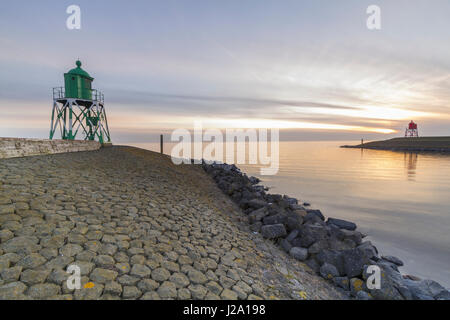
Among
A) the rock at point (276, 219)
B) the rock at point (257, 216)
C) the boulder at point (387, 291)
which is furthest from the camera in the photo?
the rock at point (257, 216)

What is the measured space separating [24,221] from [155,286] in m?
3.24

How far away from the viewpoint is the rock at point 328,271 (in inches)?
219

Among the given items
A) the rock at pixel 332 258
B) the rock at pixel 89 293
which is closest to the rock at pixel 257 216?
the rock at pixel 332 258

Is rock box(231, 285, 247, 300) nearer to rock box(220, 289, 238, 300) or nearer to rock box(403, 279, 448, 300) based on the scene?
rock box(220, 289, 238, 300)

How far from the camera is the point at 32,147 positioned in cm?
1190

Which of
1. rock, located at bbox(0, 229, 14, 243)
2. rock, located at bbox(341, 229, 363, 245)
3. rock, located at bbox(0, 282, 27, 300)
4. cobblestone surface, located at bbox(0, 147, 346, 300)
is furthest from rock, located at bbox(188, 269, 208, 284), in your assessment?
rock, located at bbox(341, 229, 363, 245)

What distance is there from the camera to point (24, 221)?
431cm

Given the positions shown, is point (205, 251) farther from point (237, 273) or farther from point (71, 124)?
point (71, 124)

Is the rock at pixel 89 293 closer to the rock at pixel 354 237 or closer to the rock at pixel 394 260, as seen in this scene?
the rock at pixel 354 237

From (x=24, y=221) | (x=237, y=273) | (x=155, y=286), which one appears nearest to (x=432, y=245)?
(x=237, y=273)

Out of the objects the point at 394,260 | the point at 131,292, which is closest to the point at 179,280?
the point at 131,292

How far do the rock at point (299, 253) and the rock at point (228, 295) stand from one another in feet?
11.1

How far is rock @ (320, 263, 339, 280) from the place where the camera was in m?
5.56

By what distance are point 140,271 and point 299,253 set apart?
4803mm
